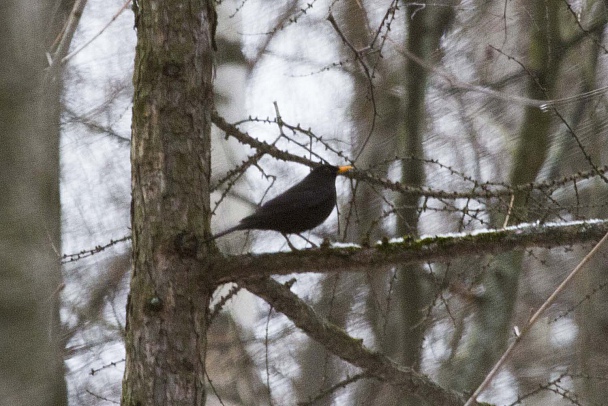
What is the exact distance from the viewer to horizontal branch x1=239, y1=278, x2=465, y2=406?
3.16 metres

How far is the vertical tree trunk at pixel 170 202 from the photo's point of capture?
2.96m

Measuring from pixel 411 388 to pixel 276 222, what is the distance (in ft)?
3.22

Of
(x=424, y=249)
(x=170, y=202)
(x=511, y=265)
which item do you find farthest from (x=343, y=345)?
(x=511, y=265)

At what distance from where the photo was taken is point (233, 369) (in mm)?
5738

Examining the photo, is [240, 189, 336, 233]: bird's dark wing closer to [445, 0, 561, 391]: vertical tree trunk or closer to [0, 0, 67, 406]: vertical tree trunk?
[0, 0, 67, 406]: vertical tree trunk

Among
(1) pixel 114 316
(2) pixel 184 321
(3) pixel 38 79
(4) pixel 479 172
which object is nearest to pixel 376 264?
(2) pixel 184 321

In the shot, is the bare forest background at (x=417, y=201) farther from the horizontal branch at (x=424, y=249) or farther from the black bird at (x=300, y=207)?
the horizontal branch at (x=424, y=249)

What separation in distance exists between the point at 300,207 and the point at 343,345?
2.54 ft

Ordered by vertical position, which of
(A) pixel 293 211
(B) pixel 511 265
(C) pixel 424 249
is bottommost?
(C) pixel 424 249

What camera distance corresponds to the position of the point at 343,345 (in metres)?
3.30

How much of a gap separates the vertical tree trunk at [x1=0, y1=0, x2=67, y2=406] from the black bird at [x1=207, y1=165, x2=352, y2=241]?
131 centimetres

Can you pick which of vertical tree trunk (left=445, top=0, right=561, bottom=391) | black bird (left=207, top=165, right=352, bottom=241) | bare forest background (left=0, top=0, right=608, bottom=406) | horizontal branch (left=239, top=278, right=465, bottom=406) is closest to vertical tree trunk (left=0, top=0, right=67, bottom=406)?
horizontal branch (left=239, top=278, right=465, bottom=406)

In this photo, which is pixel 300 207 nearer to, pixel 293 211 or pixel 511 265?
pixel 293 211

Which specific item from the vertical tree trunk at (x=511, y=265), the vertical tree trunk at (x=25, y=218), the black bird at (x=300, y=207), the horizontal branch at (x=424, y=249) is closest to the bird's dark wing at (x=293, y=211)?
the black bird at (x=300, y=207)
